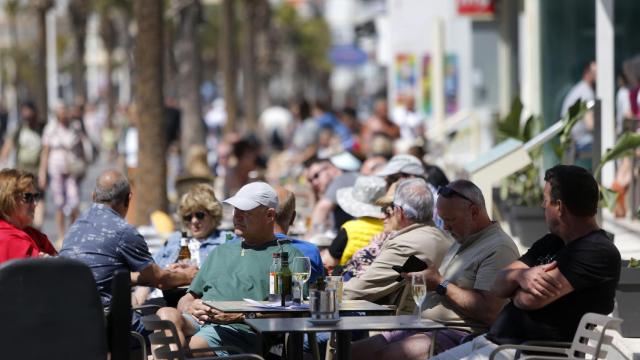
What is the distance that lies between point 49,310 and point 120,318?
401mm

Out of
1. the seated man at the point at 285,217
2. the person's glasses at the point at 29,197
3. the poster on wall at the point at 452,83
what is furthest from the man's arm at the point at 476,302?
the poster on wall at the point at 452,83

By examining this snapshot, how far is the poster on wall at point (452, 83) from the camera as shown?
33.9 m

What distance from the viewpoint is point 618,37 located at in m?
16.1

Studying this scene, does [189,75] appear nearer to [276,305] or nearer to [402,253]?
[402,253]

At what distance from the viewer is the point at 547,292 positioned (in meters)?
6.51

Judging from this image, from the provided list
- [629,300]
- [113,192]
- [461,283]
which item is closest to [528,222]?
[629,300]

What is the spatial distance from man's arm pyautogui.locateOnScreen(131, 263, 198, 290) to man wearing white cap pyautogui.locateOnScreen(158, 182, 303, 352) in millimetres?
296

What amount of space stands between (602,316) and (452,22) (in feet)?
97.0

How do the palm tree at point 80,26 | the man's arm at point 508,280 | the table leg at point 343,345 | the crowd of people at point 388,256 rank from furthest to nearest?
the palm tree at point 80,26, the table leg at point 343,345, the man's arm at point 508,280, the crowd of people at point 388,256

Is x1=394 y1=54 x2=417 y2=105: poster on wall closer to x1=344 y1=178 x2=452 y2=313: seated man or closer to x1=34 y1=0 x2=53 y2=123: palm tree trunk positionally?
x1=34 y1=0 x2=53 y2=123: palm tree trunk

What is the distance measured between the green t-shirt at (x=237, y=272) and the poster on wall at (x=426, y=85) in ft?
87.3

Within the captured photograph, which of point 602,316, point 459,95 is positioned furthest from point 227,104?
point 602,316

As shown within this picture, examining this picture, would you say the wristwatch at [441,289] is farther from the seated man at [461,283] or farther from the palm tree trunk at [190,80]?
the palm tree trunk at [190,80]

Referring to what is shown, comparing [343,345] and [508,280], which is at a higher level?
[508,280]
